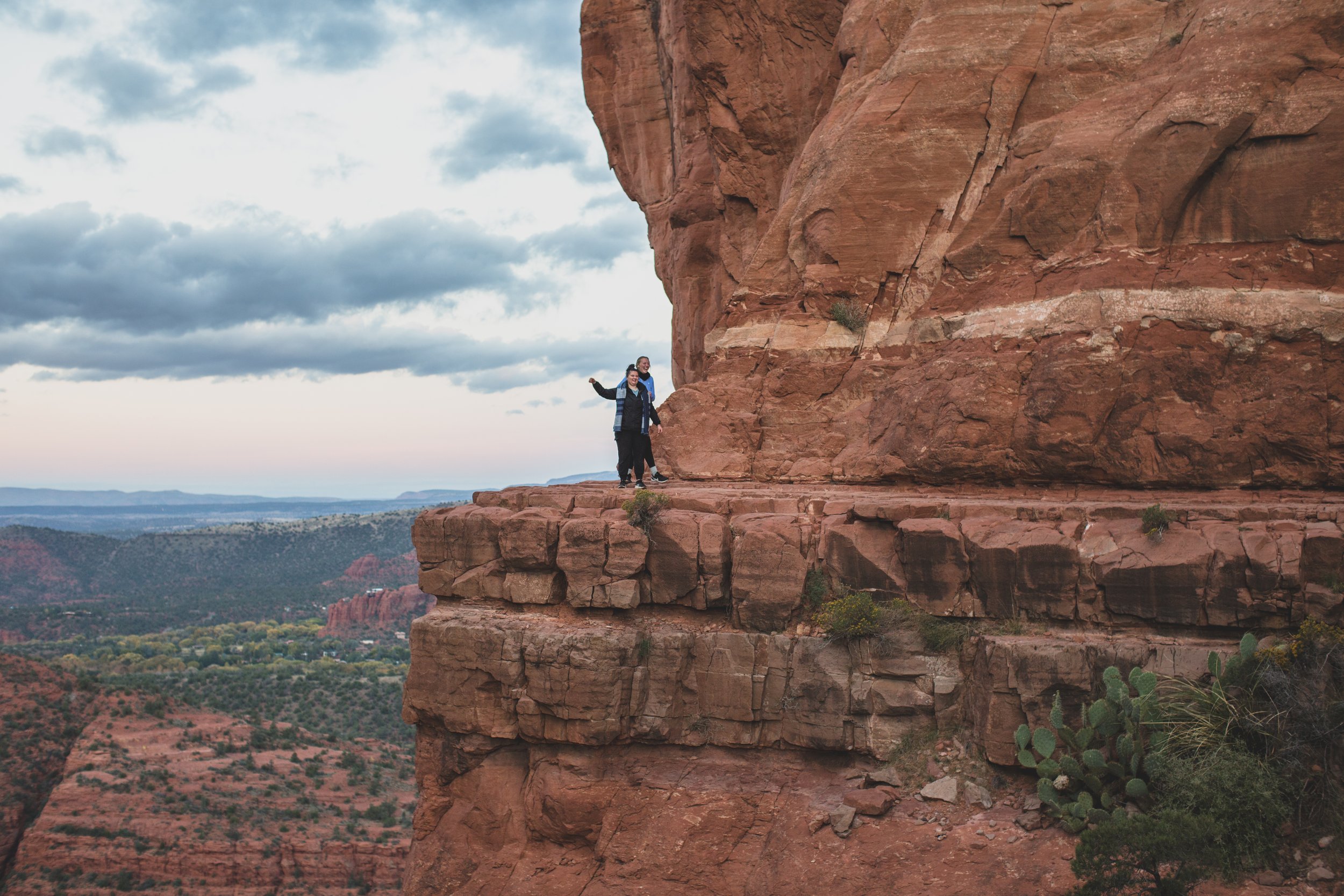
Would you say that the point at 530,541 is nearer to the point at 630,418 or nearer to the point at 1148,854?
the point at 630,418

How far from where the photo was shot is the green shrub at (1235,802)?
411 inches

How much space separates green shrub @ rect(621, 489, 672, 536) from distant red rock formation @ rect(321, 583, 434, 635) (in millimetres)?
77786

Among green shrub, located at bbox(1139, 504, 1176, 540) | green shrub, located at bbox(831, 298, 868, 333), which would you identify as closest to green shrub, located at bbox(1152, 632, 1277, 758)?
green shrub, located at bbox(1139, 504, 1176, 540)

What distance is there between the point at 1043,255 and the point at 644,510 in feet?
27.8

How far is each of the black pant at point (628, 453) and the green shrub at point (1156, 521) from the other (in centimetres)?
887

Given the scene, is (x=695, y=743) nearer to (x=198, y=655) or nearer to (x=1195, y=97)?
(x=1195, y=97)

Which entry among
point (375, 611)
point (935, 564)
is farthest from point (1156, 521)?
point (375, 611)

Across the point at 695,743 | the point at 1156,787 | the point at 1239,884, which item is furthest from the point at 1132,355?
the point at 695,743

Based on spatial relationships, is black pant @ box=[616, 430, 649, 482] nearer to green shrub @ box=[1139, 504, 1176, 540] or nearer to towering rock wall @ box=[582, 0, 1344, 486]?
towering rock wall @ box=[582, 0, 1344, 486]

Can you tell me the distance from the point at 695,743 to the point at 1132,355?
30.2ft

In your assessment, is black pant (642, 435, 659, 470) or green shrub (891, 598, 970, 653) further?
black pant (642, 435, 659, 470)

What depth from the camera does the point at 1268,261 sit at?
1552cm

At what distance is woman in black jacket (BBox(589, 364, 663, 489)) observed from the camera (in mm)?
18125

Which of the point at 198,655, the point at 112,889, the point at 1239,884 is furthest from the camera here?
the point at 198,655
